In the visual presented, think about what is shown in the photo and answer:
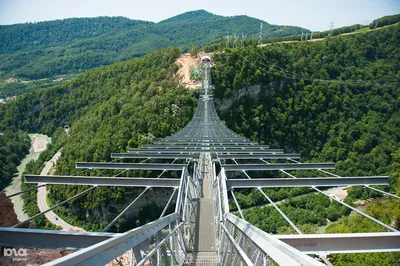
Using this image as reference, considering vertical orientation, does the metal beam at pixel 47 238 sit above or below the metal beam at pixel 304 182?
above

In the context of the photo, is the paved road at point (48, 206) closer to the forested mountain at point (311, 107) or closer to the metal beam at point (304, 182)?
the forested mountain at point (311, 107)

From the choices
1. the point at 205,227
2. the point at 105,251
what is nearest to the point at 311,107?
the point at 205,227

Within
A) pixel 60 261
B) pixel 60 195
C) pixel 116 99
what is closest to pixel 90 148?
pixel 60 195

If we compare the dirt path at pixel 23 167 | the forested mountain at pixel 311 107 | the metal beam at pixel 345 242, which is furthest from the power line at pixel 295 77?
the metal beam at pixel 345 242

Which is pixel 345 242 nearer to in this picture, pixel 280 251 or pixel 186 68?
pixel 280 251

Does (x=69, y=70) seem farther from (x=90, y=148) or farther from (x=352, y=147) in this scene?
(x=352, y=147)

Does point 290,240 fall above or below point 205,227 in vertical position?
above
